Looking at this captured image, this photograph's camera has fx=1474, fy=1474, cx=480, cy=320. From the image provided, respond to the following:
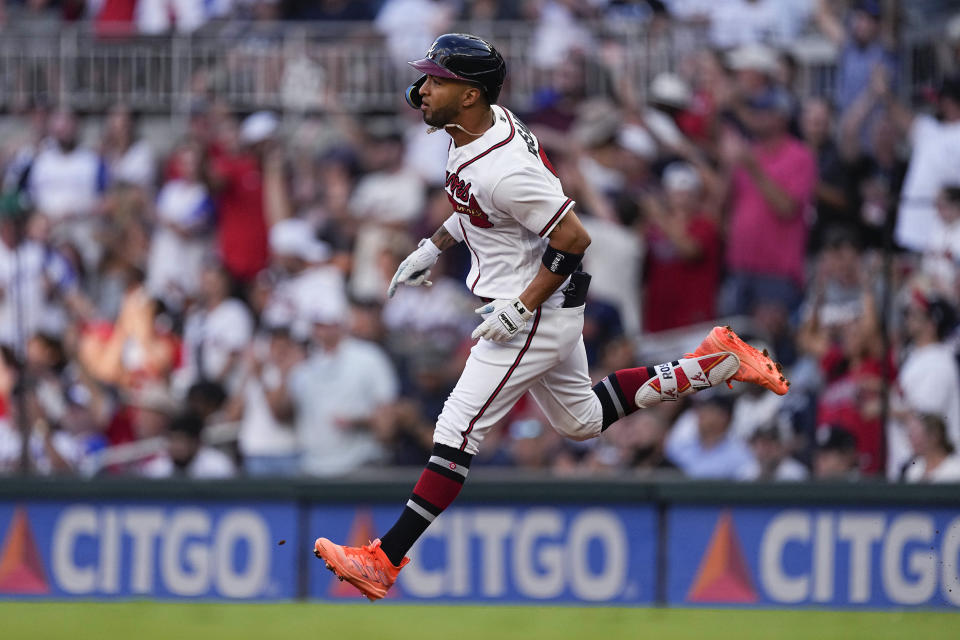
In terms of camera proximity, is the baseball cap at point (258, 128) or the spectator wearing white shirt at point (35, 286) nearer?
the spectator wearing white shirt at point (35, 286)

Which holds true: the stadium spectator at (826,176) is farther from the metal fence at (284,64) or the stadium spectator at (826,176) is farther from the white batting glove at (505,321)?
the white batting glove at (505,321)

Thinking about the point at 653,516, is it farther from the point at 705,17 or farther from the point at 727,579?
the point at 705,17

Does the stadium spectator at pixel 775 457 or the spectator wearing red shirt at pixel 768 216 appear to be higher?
the spectator wearing red shirt at pixel 768 216

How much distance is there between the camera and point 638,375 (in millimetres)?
7137

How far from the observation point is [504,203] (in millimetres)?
6512

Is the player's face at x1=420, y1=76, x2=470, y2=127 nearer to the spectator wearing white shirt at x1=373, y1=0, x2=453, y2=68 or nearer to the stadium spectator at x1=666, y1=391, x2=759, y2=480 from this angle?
the stadium spectator at x1=666, y1=391, x2=759, y2=480

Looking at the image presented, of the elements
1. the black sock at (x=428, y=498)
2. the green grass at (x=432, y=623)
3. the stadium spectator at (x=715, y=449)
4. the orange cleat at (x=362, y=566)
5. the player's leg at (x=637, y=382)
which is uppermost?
the player's leg at (x=637, y=382)

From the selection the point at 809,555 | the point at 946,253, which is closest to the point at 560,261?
the point at 809,555

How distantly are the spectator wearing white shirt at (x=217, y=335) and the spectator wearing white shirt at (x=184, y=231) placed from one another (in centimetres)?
79

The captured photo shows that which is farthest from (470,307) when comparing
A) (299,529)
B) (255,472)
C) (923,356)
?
(923,356)

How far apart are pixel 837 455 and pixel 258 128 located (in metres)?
6.31

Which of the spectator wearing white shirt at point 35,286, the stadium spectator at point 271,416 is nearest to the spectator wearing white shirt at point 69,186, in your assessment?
the spectator wearing white shirt at point 35,286

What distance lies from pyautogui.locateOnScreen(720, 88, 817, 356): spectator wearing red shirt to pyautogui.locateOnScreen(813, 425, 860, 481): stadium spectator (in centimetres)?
159

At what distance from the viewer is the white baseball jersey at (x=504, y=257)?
21.4 feet
